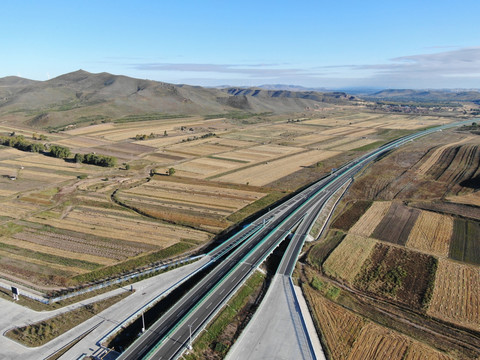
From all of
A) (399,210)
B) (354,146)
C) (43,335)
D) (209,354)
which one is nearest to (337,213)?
(399,210)

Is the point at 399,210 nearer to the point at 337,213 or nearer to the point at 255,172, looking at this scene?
the point at 337,213

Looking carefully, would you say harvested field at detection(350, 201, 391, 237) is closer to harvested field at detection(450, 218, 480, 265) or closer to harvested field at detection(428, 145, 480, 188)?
harvested field at detection(450, 218, 480, 265)

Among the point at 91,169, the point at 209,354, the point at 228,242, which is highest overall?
the point at 91,169

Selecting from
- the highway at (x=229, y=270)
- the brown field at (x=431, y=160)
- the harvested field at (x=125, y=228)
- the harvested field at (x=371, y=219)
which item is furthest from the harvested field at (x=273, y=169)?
the harvested field at (x=125, y=228)

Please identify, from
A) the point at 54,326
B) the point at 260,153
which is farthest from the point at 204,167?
the point at 54,326

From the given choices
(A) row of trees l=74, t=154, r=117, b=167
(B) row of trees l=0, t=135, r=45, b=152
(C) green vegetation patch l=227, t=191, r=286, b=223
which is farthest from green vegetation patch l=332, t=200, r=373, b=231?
(B) row of trees l=0, t=135, r=45, b=152

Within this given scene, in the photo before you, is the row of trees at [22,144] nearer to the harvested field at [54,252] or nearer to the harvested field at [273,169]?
the harvested field at [273,169]
